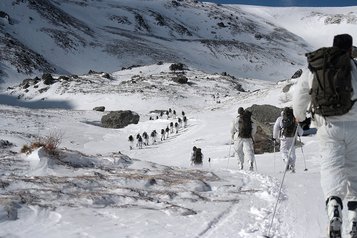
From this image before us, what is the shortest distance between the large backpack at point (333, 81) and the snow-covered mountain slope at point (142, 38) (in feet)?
265

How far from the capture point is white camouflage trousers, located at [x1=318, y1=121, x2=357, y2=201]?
455 cm

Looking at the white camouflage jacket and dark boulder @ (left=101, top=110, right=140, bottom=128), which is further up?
the white camouflage jacket

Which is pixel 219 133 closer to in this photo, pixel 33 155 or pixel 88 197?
pixel 33 155

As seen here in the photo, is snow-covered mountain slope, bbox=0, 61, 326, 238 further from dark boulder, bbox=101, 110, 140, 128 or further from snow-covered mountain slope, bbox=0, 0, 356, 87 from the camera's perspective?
snow-covered mountain slope, bbox=0, 0, 356, 87

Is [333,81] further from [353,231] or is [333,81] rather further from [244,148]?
[244,148]

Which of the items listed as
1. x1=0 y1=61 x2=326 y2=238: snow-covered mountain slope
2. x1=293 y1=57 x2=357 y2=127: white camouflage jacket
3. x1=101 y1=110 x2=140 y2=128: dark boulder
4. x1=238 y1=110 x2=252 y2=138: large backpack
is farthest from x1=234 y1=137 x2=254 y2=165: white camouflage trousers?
x1=101 y1=110 x2=140 y2=128: dark boulder

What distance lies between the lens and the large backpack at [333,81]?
4.56 metres

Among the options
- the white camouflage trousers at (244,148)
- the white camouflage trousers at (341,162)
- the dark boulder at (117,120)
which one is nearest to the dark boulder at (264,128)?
the white camouflage trousers at (244,148)

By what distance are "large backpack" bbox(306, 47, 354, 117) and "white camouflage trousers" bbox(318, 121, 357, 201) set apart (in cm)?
17

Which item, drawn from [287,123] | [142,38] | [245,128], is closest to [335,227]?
[287,123]

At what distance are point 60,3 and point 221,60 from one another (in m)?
52.8

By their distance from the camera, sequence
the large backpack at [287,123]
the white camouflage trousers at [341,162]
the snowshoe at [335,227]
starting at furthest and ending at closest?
the large backpack at [287,123] → the white camouflage trousers at [341,162] → the snowshoe at [335,227]

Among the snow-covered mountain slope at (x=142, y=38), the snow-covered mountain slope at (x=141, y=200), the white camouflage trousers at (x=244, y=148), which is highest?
the snow-covered mountain slope at (x=142, y=38)

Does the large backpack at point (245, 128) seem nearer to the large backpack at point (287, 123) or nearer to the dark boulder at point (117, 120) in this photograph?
the large backpack at point (287, 123)
